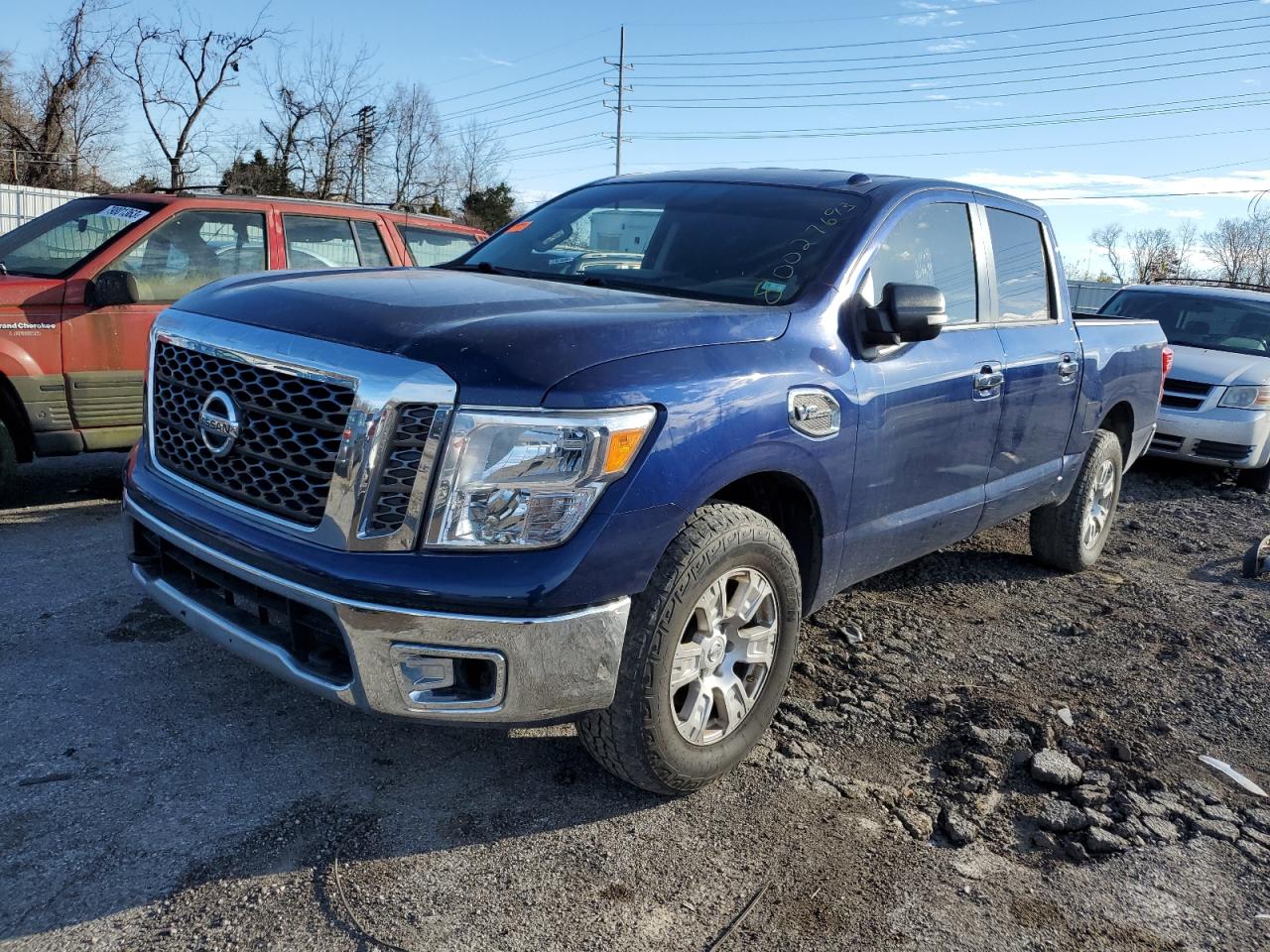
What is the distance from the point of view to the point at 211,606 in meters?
2.76

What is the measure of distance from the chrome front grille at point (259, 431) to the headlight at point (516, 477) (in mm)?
321

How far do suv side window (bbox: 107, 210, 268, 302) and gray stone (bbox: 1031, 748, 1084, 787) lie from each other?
207 inches

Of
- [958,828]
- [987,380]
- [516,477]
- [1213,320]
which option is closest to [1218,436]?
[1213,320]

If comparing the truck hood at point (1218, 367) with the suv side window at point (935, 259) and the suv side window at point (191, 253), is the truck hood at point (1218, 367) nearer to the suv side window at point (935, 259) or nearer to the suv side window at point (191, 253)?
the suv side window at point (935, 259)

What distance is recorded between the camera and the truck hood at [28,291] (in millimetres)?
5211

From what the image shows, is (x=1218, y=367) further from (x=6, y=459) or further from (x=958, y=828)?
(x=6, y=459)

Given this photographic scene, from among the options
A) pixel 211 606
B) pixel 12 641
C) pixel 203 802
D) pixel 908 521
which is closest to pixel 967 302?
pixel 908 521

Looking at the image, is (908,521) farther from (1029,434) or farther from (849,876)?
(849,876)

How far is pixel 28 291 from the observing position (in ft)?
17.4

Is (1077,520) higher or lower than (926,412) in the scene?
lower

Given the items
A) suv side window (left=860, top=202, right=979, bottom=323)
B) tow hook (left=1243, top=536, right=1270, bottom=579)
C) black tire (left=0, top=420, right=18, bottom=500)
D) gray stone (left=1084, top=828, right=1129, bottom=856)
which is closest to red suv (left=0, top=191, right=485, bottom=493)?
black tire (left=0, top=420, right=18, bottom=500)

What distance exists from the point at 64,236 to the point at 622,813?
5105mm

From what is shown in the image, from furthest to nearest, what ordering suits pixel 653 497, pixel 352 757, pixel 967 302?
pixel 967 302 → pixel 352 757 → pixel 653 497

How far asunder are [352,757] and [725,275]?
80.5 inches
